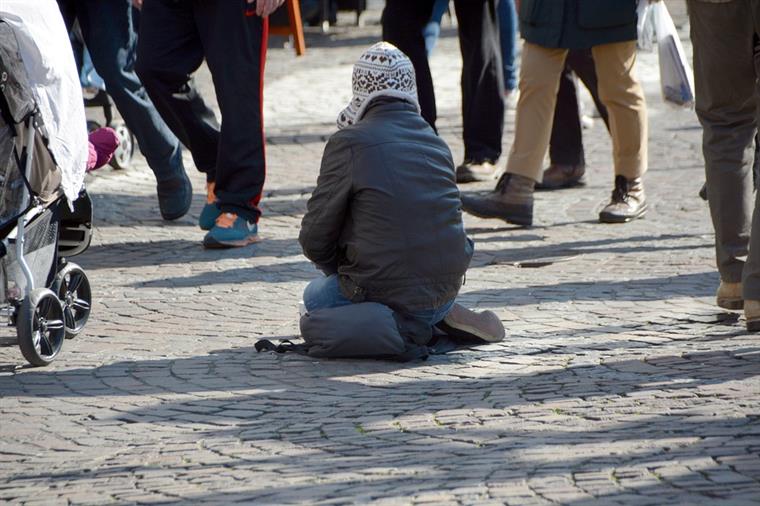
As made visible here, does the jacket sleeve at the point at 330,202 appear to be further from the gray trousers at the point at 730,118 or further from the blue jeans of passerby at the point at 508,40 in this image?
the blue jeans of passerby at the point at 508,40

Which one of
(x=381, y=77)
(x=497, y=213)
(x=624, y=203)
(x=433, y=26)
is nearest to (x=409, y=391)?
(x=381, y=77)

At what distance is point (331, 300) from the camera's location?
6.14 m

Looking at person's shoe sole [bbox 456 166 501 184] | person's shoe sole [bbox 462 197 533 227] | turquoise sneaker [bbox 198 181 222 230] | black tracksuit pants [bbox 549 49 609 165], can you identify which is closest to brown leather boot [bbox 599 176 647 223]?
person's shoe sole [bbox 462 197 533 227]

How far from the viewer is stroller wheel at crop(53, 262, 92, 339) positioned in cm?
630

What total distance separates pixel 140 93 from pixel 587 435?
438cm

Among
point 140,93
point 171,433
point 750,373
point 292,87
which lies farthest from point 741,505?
point 292,87

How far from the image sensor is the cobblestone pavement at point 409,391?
4.48m

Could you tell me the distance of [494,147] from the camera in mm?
10062

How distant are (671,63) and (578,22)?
1.81 ft

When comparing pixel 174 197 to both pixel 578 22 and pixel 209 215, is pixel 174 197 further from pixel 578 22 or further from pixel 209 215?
pixel 578 22

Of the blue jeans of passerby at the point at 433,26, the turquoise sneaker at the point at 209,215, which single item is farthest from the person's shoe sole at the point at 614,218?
the turquoise sneaker at the point at 209,215

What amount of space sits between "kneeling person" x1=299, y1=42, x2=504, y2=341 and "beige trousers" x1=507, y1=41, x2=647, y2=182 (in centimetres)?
239

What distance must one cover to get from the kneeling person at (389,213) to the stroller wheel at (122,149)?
182 inches

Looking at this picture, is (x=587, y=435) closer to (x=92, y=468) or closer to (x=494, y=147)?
(x=92, y=468)
